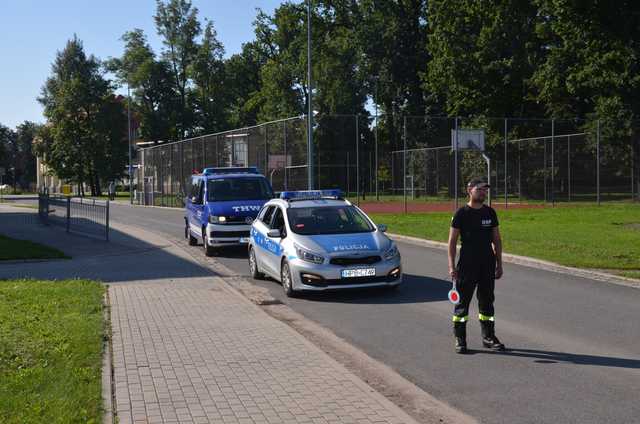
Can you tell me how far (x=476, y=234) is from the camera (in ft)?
27.3

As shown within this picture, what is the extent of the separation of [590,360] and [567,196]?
34.6m

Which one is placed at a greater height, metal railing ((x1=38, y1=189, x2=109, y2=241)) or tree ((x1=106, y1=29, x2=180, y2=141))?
tree ((x1=106, y1=29, x2=180, y2=141))

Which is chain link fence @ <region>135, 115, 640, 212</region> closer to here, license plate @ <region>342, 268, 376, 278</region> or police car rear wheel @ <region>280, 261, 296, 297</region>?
police car rear wheel @ <region>280, 261, 296, 297</region>

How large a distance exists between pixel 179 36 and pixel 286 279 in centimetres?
7502

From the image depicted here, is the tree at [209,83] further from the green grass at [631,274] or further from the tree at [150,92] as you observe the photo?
the green grass at [631,274]

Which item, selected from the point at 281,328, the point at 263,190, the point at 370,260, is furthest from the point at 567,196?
the point at 281,328

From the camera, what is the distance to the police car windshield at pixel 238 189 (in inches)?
809

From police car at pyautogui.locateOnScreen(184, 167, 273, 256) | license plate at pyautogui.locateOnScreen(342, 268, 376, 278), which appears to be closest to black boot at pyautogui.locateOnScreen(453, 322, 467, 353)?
license plate at pyautogui.locateOnScreen(342, 268, 376, 278)

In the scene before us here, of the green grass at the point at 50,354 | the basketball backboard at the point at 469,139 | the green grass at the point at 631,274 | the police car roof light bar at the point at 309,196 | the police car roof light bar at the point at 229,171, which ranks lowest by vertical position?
the green grass at the point at 631,274

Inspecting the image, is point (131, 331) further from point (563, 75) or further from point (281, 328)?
point (563, 75)

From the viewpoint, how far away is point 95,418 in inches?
226

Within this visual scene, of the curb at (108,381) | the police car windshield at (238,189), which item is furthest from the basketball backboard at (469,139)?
the curb at (108,381)

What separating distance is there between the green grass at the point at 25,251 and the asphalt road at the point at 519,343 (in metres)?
6.49

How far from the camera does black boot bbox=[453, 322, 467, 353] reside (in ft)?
27.5
